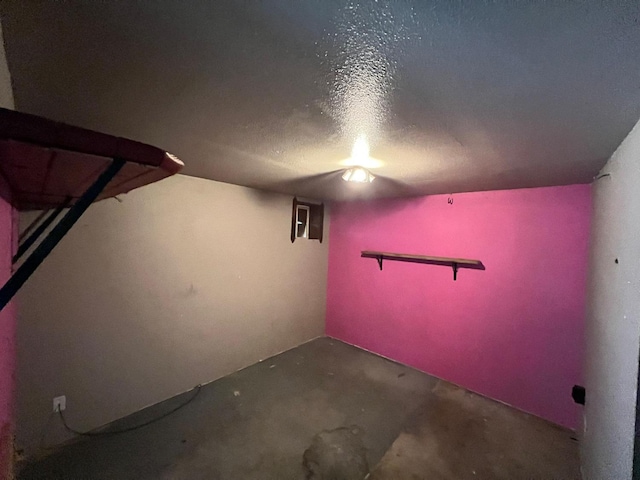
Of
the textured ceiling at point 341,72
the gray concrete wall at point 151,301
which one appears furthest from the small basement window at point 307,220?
the textured ceiling at point 341,72

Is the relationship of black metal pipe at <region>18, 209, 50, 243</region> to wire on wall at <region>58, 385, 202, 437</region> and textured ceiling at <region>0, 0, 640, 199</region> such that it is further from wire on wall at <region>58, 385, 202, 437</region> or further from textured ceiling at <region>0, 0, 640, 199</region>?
wire on wall at <region>58, 385, 202, 437</region>

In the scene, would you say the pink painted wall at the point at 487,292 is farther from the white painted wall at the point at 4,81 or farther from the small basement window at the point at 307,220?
the white painted wall at the point at 4,81

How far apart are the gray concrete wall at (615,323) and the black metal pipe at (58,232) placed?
5.81 ft

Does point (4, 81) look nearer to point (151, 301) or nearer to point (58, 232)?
point (58, 232)

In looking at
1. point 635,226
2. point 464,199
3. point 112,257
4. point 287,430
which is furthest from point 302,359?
point 635,226

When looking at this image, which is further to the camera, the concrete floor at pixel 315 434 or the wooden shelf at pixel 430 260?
the wooden shelf at pixel 430 260

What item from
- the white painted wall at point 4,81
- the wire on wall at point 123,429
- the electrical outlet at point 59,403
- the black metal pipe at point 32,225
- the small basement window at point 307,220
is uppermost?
the white painted wall at point 4,81

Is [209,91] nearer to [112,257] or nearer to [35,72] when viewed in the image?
[35,72]

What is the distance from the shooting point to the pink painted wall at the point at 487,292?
241cm

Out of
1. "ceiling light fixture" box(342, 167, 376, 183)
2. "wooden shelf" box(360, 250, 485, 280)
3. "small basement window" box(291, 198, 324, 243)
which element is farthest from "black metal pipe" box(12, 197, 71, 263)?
"wooden shelf" box(360, 250, 485, 280)

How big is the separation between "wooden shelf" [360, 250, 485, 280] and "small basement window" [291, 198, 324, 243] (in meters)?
0.78

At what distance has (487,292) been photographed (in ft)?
9.36

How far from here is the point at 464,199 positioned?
300 cm

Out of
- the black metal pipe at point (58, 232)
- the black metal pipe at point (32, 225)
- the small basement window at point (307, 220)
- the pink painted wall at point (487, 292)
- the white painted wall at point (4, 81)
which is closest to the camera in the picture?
the black metal pipe at point (58, 232)
